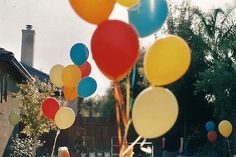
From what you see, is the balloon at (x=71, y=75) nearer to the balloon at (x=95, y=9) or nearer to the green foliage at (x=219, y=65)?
the balloon at (x=95, y=9)

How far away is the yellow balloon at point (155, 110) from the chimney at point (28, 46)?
2112 cm

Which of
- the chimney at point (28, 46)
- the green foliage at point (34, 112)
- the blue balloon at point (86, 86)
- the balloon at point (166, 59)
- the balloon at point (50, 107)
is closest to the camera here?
the balloon at point (166, 59)

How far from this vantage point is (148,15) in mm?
5789

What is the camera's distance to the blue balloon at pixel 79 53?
889cm

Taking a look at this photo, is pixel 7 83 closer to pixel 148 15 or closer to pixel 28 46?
pixel 28 46

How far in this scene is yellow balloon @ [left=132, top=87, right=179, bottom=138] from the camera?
5.04 metres

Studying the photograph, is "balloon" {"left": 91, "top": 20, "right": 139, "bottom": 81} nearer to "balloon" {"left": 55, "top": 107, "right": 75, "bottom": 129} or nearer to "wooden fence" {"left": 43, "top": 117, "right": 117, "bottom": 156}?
"balloon" {"left": 55, "top": 107, "right": 75, "bottom": 129}

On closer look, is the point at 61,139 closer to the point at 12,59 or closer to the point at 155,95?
the point at 12,59

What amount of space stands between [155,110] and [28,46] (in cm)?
2150

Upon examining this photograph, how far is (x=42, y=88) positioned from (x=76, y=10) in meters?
10.4

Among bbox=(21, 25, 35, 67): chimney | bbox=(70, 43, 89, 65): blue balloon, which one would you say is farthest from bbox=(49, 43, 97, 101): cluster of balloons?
bbox=(21, 25, 35, 67): chimney

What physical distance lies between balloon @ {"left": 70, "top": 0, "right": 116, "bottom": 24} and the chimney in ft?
66.7

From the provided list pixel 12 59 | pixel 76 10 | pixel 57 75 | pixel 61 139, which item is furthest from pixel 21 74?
pixel 76 10

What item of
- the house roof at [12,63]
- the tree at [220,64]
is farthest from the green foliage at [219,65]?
the house roof at [12,63]
